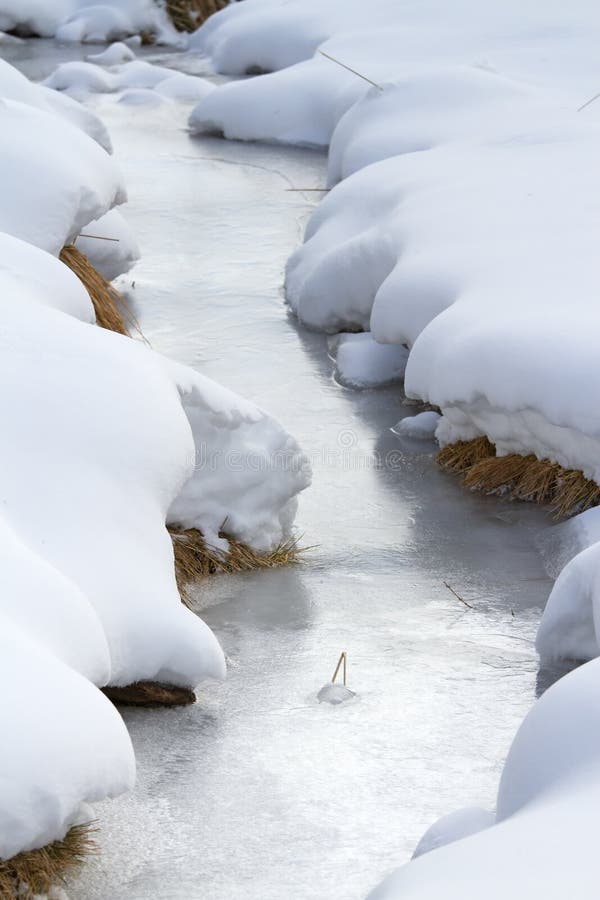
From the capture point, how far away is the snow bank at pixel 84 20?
13.4 meters

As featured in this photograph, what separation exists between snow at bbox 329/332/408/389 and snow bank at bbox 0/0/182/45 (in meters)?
8.72

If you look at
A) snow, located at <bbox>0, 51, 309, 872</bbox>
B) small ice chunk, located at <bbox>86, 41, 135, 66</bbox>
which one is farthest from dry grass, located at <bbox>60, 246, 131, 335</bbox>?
small ice chunk, located at <bbox>86, 41, 135, 66</bbox>

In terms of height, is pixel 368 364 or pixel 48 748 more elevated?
pixel 48 748

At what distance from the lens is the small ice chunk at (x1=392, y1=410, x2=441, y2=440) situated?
16.1ft

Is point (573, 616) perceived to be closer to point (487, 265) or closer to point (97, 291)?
point (487, 265)

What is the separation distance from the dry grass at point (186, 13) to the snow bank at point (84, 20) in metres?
0.16

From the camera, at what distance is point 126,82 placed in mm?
10945

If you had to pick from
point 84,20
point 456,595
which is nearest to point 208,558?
point 456,595

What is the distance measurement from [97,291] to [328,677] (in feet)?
7.90

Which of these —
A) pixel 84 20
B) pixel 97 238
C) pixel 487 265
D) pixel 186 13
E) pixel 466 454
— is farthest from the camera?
pixel 186 13

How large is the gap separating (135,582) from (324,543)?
3.72ft

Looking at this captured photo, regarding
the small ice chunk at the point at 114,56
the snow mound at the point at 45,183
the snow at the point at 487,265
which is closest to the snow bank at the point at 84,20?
the small ice chunk at the point at 114,56

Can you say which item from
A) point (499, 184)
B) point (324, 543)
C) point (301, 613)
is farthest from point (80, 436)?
point (499, 184)

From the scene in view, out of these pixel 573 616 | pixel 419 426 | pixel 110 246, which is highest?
pixel 573 616
